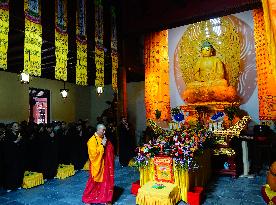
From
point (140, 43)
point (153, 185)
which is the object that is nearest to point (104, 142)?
point (153, 185)

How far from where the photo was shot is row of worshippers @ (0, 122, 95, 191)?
7.48 m

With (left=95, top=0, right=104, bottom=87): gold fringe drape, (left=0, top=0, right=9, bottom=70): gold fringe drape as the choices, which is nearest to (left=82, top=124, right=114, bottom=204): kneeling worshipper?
(left=0, top=0, right=9, bottom=70): gold fringe drape

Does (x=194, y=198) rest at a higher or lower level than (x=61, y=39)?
lower

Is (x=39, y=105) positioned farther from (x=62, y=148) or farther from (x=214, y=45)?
(x=214, y=45)

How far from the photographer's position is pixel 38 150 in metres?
8.71

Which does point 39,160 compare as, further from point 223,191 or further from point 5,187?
point 223,191

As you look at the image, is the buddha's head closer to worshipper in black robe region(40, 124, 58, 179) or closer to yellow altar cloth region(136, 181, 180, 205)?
worshipper in black robe region(40, 124, 58, 179)

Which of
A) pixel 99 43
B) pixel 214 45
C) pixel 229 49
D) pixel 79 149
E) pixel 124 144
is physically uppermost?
pixel 214 45

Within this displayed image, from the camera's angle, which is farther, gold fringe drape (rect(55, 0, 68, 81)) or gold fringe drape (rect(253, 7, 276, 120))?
gold fringe drape (rect(253, 7, 276, 120))

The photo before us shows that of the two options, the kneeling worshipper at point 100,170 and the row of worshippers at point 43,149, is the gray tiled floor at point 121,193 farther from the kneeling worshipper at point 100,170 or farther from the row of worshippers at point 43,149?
the row of worshippers at point 43,149

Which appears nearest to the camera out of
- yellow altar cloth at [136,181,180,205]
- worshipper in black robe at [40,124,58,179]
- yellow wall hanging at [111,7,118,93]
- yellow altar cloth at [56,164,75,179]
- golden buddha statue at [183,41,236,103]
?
yellow altar cloth at [136,181,180,205]

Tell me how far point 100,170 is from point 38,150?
3756 millimetres

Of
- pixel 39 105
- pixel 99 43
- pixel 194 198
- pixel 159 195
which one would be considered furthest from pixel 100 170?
pixel 39 105

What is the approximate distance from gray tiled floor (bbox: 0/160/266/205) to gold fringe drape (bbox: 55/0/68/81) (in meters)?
3.31
